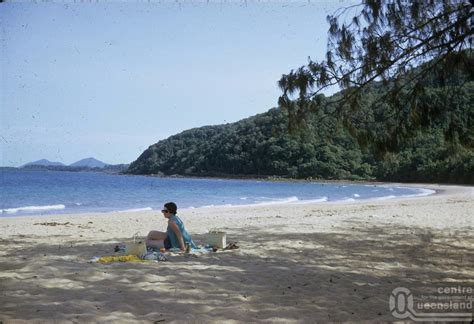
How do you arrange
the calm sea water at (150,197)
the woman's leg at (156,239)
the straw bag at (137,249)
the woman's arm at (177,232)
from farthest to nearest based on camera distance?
1. the calm sea water at (150,197)
2. the woman's leg at (156,239)
3. the woman's arm at (177,232)
4. the straw bag at (137,249)

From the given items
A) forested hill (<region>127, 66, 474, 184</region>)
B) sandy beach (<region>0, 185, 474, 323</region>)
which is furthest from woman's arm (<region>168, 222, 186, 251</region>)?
forested hill (<region>127, 66, 474, 184</region>)

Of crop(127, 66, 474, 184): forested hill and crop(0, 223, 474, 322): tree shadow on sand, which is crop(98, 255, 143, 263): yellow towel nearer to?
crop(0, 223, 474, 322): tree shadow on sand

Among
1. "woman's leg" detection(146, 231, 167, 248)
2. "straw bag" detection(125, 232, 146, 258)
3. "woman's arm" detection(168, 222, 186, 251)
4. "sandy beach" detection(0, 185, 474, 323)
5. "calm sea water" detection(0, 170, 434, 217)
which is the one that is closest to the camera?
"sandy beach" detection(0, 185, 474, 323)

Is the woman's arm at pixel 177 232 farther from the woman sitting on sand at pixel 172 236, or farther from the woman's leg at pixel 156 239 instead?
the woman's leg at pixel 156 239

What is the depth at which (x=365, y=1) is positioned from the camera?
19.3ft

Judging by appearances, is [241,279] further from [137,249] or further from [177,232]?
[177,232]

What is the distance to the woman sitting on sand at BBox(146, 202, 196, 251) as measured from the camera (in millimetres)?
6359

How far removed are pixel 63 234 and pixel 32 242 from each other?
137 centimetres

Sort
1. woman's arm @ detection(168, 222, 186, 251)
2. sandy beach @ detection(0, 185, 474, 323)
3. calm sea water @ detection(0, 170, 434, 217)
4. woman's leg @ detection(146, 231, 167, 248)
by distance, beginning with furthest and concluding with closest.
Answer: calm sea water @ detection(0, 170, 434, 217)
woman's leg @ detection(146, 231, 167, 248)
woman's arm @ detection(168, 222, 186, 251)
sandy beach @ detection(0, 185, 474, 323)

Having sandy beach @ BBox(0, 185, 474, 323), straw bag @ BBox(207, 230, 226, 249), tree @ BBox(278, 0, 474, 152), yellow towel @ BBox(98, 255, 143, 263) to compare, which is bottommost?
sandy beach @ BBox(0, 185, 474, 323)

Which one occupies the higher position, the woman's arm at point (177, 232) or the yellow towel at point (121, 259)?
the woman's arm at point (177, 232)

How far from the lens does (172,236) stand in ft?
21.1

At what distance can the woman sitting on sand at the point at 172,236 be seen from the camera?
6.36 metres

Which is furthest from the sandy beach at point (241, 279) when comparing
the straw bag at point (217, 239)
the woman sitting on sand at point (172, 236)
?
the woman sitting on sand at point (172, 236)
